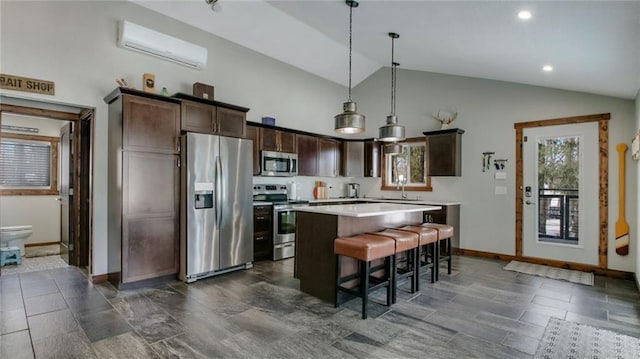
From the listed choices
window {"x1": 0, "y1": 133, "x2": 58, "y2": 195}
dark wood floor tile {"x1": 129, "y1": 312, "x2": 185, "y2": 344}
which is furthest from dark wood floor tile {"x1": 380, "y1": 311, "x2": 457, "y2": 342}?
window {"x1": 0, "y1": 133, "x2": 58, "y2": 195}

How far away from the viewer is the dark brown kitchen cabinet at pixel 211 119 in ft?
13.8

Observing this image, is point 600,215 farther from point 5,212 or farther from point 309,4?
point 5,212

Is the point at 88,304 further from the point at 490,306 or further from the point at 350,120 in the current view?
the point at 490,306

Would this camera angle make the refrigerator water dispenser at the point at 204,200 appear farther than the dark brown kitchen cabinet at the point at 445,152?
No

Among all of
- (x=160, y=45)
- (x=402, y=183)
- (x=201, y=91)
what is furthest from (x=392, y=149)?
(x=160, y=45)

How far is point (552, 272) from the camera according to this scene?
→ 469 centimetres

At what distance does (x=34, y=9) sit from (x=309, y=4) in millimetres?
3035

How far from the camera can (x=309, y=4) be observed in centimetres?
421

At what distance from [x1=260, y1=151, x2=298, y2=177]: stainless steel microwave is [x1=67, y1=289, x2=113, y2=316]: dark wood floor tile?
278 cm

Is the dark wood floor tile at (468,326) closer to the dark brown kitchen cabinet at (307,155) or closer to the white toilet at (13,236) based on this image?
the dark brown kitchen cabinet at (307,155)

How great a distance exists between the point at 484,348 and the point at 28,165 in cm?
750

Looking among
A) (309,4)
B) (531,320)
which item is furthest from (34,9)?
(531,320)

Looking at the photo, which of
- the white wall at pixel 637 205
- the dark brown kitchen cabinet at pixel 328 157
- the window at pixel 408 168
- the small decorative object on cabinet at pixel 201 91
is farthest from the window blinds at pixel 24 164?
the white wall at pixel 637 205

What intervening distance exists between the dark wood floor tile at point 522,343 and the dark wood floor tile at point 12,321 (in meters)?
3.95
